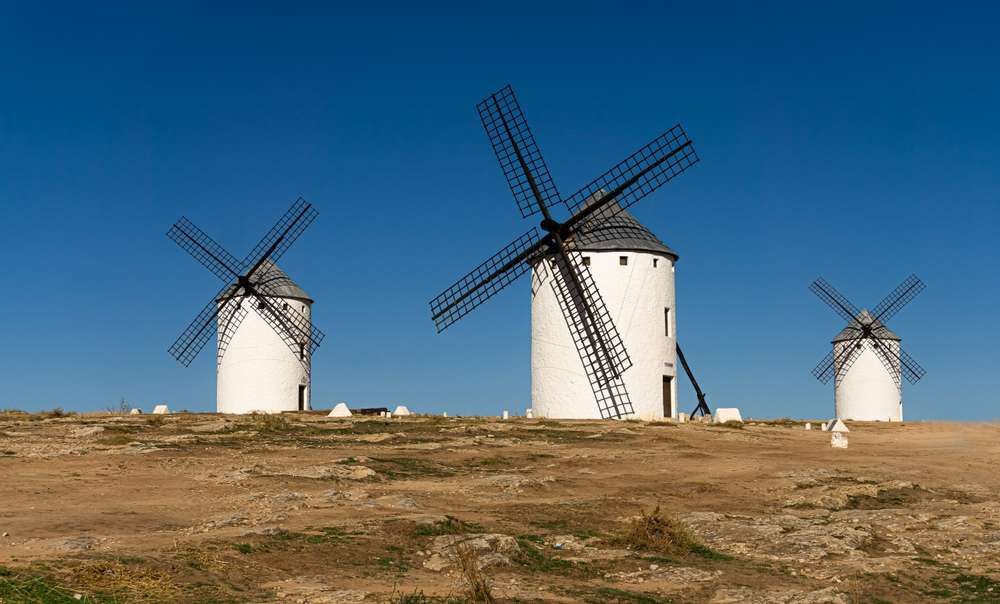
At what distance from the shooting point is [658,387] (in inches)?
1580

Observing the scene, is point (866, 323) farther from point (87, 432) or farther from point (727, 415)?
point (87, 432)

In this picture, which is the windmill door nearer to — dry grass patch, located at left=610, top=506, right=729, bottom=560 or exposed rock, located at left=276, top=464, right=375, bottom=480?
exposed rock, located at left=276, top=464, right=375, bottom=480

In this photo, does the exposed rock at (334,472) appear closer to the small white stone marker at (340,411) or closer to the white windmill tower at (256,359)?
the small white stone marker at (340,411)

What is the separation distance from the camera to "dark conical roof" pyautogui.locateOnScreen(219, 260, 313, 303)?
4791 cm

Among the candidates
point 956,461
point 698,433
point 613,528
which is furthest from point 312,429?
point 956,461

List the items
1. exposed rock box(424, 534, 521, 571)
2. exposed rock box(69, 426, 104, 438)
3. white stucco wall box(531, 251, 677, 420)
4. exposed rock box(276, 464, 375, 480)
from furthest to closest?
white stucco wall box(531, 251, 677, 420), exposed rock box(69, 426, 104, 438), exposed rock box(276, 464, 375, 480), exposed rock box(424, 534, 521, 571)

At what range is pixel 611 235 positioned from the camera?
132 ft

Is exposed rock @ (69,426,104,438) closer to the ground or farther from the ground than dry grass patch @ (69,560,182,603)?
farther from the ground

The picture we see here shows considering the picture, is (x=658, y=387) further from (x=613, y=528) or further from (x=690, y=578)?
(x=690, y=578)

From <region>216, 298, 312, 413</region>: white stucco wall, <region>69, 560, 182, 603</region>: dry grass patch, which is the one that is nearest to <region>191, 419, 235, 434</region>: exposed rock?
<region>216, 298, 312, 413</region>: white stucco wall

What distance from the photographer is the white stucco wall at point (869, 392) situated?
57031 millimetres

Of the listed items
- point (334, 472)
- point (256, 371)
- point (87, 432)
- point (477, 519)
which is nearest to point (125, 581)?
point (477, 519)

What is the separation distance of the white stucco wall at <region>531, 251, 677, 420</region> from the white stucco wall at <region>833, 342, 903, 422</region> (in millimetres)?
21542

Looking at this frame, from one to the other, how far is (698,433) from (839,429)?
6035 millimetres
